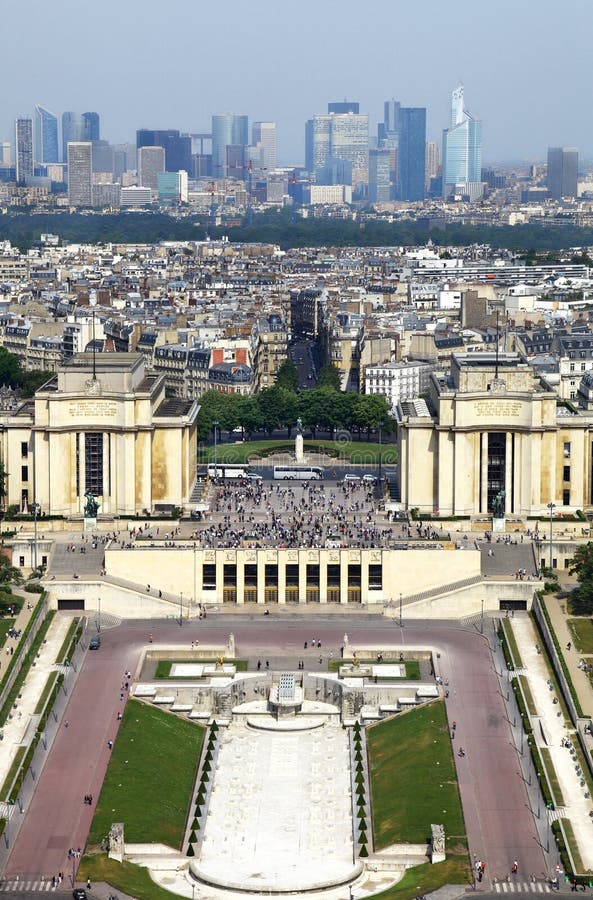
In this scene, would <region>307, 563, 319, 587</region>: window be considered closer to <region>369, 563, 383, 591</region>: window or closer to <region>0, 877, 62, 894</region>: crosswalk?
<region>369, 563, 383, 591</region>: window

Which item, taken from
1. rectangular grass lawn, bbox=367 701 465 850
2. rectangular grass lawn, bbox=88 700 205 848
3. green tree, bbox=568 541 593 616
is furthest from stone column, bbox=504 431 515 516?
rectangular grass lawn, bbox=88 700 205 848

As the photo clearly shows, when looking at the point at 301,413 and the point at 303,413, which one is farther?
the point at 301,413

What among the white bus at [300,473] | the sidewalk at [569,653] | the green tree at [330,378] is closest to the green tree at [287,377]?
the green tree at [330,378]

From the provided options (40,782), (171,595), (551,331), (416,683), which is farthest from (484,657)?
(551,331)

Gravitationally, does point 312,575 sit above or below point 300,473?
below

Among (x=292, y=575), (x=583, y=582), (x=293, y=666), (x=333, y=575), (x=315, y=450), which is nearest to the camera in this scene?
(x=293, y=666)

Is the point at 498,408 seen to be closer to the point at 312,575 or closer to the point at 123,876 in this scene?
the point at 312,575

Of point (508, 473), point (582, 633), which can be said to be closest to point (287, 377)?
point (508, 473)
